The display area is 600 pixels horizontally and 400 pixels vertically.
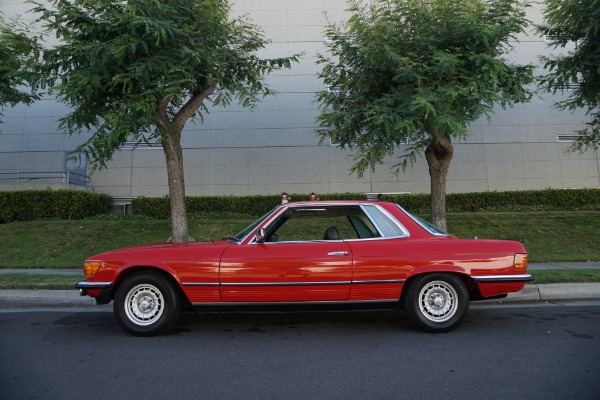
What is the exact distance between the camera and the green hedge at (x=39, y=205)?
569 inches

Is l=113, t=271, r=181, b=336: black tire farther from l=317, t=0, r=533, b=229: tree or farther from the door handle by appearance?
l=317, t=0, r=533, b=229: tree

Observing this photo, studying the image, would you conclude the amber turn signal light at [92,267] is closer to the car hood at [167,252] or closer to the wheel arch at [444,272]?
the car hood at [167,252]

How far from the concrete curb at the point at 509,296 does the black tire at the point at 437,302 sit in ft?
7.69

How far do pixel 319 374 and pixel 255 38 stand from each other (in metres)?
9.40

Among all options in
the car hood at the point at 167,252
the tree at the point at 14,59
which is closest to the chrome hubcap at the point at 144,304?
the car hood at the point at 167,252

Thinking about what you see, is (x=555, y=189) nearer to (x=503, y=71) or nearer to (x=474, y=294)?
(x=503, y=71)

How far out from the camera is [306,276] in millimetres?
4578

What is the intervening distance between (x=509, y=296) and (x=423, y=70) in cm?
502

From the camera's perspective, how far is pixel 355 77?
1015cm

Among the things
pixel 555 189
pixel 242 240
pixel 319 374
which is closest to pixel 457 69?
pixel 242 240

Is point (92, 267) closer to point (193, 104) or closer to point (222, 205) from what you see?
point (193, 104)

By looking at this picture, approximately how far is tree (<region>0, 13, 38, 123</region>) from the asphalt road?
616cm

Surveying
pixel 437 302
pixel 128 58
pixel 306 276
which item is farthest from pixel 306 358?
pixel 128 58

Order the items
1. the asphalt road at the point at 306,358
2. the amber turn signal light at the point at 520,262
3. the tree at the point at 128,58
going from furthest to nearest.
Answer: the tree at the point at 128,58 < the amber turn signal light at the point at 520,262 < the asphalt road at the point at 306,358
